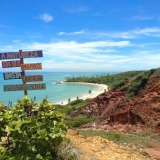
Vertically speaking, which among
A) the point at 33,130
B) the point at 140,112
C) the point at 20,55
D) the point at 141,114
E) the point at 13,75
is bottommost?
the point at 141,114

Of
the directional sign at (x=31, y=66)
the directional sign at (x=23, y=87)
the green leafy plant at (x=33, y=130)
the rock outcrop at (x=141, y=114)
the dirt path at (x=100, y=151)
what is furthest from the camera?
the rock outcrop at (x=141, y=114)

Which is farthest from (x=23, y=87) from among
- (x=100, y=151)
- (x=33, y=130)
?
(x=33, y=130)

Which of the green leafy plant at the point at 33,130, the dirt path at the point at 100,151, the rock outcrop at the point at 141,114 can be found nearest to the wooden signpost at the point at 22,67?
the dirt path at the point at 100,151

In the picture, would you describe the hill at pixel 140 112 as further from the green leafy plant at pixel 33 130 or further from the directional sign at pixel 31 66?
the green leafy plant at pixel 33 130

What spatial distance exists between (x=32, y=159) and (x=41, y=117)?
88cm

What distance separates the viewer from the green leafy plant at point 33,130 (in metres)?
4.07

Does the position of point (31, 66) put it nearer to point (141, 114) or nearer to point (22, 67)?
point (22, 67)

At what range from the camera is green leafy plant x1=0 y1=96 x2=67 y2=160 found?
4.07 metres

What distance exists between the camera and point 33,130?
4.16 metres

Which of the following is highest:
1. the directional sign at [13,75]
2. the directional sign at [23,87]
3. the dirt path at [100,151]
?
the directional sign at [13,75]

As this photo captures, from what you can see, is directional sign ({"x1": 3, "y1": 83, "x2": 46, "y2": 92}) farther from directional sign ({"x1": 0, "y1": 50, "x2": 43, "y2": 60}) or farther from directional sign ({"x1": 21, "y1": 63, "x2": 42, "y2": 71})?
directional sign ({"x1": 0, "y1": 50, "x2": 43, "y2": 60})

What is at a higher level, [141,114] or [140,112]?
[140,112]

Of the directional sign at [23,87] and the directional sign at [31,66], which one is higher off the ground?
the directional sign at [31,66]

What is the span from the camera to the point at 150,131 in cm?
1336
